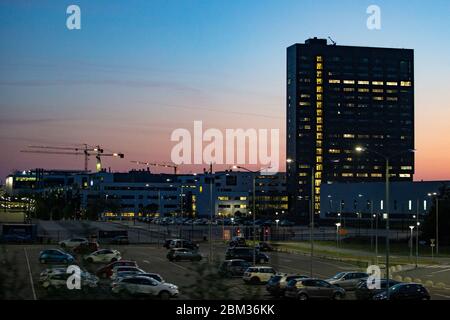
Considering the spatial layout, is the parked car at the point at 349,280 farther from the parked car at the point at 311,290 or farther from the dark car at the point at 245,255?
the dark car at the point at 245,255

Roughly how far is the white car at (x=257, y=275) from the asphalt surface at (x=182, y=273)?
0.58m

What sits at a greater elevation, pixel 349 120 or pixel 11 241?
pixel 349 120

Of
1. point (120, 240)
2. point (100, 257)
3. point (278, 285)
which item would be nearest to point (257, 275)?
point (278, 285)

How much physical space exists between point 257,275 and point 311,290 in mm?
7137

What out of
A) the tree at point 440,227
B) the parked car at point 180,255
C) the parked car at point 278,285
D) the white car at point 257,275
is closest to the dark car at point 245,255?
the parked car at point 180,255

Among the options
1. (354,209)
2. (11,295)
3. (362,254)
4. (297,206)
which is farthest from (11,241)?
(297,206)

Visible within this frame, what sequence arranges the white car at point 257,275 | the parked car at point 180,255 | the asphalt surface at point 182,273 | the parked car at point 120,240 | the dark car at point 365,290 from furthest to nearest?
the parked car at point 120,240
the parked car at point 180,255
the white car at point 257,275
the dark car at point 365,290
the asphalt surface at point 182,273

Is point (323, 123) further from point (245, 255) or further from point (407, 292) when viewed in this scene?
point (407, 292)

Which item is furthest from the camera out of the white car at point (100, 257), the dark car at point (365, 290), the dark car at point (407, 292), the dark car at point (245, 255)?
the dark car at point (245, 255)

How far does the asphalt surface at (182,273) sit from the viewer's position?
30.8ft

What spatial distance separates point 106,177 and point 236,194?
2985cm

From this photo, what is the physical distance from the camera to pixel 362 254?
5616 centimetres

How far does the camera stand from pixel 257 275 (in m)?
32.7
